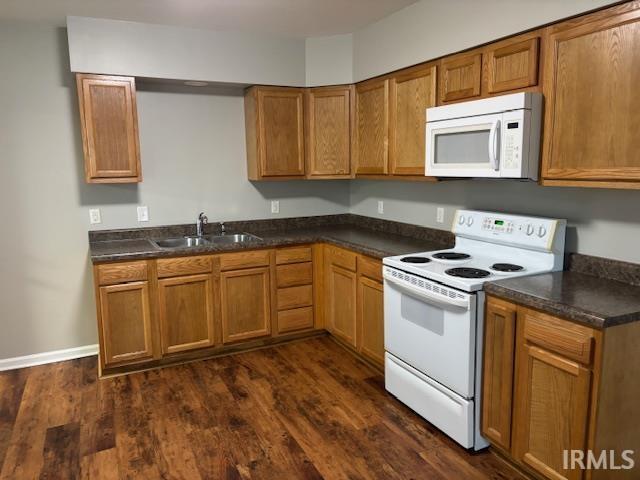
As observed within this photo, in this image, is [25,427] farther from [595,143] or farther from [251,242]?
[595,143]

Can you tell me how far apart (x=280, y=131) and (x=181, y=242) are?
48.1 inches

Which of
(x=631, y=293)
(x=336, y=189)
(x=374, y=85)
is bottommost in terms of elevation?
(x=631, y=293)

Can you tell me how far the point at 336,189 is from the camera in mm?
4586

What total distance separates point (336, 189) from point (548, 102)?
2.48 metres

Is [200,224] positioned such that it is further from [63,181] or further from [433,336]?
[433,336]

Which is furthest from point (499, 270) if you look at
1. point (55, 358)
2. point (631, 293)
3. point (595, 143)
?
point (55, 358)

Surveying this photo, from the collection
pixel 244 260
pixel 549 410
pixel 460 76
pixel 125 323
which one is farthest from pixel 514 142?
pixel 125 323

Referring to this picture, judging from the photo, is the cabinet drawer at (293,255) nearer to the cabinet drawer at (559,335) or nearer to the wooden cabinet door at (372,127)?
the wooden cabinet door at (372,127)

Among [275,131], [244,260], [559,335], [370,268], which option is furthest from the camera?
[275,131]

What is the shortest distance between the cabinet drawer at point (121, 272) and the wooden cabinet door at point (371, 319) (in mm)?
1527

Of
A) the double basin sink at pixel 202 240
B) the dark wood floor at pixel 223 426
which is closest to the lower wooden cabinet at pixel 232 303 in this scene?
the dark wood floor at pixel 223 426

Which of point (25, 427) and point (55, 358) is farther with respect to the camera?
point (55, 358)

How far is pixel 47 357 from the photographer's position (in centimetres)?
370

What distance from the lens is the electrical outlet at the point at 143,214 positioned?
12.6 ft
